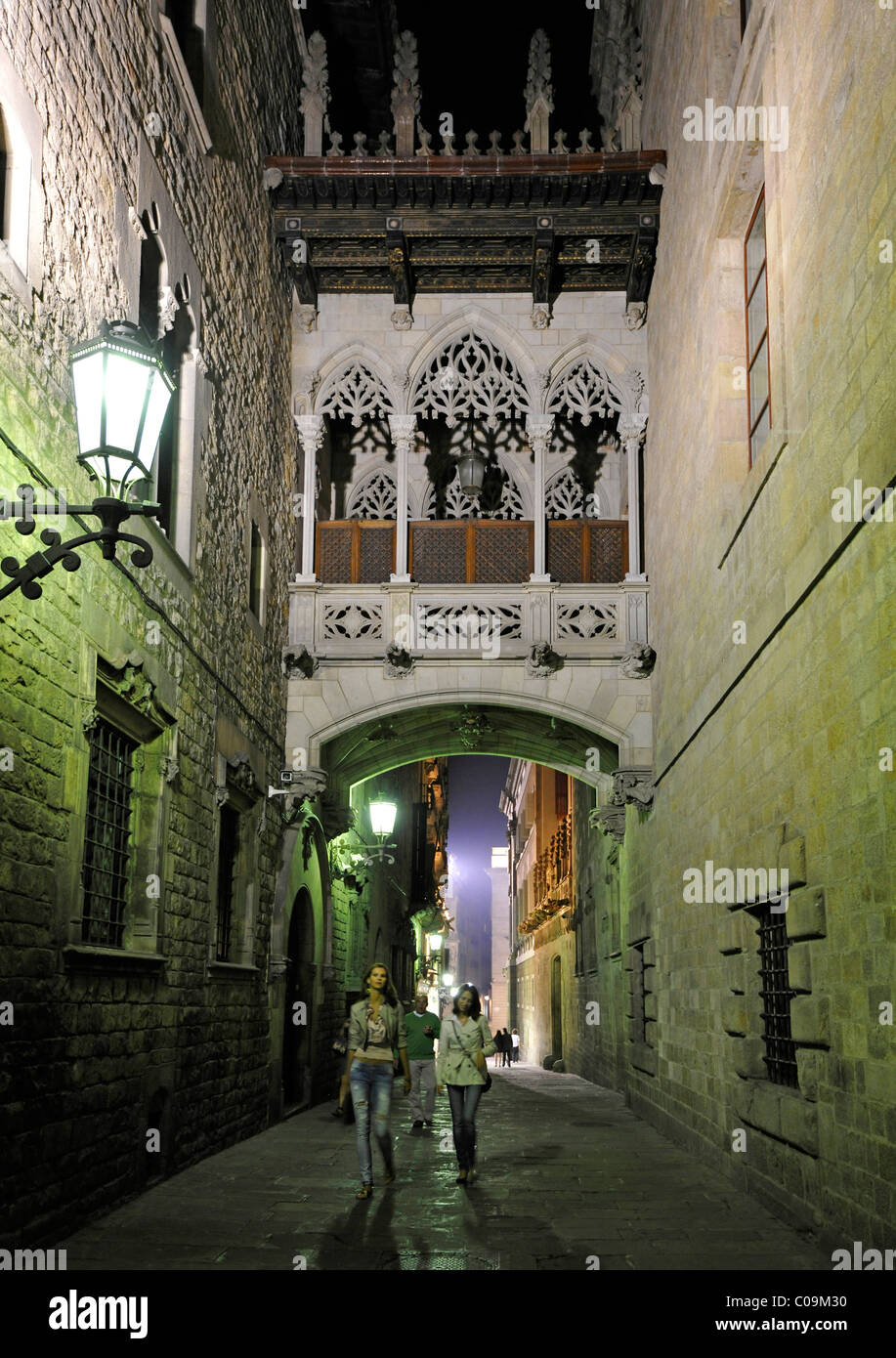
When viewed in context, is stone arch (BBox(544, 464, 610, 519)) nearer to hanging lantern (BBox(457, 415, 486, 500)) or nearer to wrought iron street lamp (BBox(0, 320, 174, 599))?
hanging lantern (BBox(457, 415, 486, 500))

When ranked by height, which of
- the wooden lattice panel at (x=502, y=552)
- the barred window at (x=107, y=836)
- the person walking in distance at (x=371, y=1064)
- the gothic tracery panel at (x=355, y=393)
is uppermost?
the gothic tracery panel at (x=355, y=393)

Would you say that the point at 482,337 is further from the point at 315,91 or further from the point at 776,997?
the point at 776,997

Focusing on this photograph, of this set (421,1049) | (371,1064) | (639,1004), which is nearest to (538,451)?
(639,1004)

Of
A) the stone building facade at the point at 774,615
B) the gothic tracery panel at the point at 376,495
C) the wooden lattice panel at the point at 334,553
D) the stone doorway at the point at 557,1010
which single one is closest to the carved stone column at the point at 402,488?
the wooden lattice panel at the point at 334,553

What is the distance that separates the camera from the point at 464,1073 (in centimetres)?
909

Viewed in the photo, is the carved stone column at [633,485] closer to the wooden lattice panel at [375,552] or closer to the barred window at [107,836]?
the wooden lattice panel at [375,552]

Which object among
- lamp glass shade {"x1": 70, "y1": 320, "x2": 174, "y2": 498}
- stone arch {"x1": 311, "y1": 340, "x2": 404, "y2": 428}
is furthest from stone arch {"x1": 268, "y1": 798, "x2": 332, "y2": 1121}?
lamp glass shade {"x1": 70, "y1": 320, "x2": 174, "y2": 498}

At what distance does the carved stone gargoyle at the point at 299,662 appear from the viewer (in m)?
14.2

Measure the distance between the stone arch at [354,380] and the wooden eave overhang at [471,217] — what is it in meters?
0.76

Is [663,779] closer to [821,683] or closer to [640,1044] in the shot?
[640,1044]

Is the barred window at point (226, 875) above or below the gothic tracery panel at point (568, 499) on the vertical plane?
below

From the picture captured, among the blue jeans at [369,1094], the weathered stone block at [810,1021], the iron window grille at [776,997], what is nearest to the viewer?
the weathered stone block at [810,1021]
